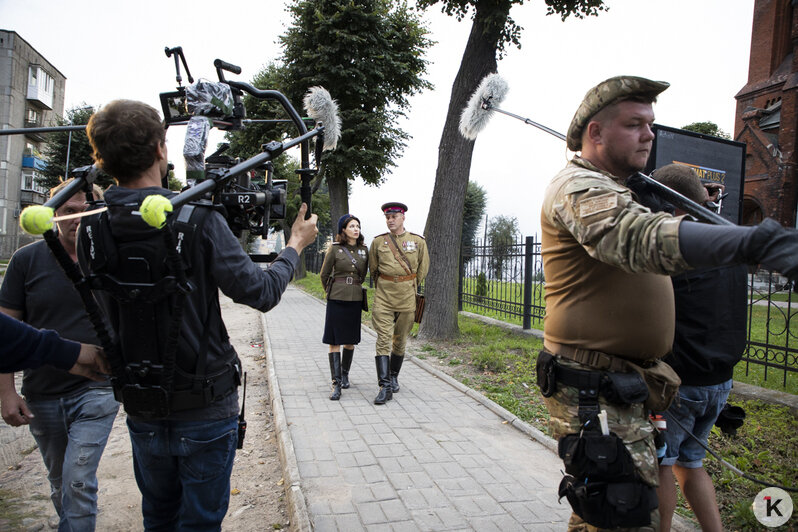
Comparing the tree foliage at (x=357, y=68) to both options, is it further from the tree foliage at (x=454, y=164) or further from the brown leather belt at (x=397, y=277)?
the brown leather belt at (x=397, y=277)

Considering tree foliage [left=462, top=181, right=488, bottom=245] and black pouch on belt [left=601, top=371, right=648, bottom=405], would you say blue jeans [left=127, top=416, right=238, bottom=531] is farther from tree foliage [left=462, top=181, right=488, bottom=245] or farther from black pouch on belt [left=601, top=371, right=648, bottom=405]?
tree foliage [left=462, top=181, right=488, bottom=245]

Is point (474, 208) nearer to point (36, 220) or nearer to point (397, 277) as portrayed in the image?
point (397, 277)

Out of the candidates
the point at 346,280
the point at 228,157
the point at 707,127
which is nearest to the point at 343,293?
the point at 346,280

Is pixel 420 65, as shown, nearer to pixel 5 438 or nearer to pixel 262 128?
pixel 262 128

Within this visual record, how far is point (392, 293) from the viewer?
630 cm

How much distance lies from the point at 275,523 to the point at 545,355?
96.9 inches

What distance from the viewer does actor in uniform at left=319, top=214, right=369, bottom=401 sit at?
6.30 m

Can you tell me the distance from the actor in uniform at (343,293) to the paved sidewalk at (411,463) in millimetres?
458

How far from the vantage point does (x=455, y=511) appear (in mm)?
3408

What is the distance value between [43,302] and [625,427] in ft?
9.36

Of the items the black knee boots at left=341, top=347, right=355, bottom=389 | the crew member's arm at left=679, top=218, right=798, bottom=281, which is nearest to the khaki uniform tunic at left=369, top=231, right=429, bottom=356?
the black knee boots at left=341, top=347, right=355, bottom=389

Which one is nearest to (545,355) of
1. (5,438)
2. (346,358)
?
(346,358)

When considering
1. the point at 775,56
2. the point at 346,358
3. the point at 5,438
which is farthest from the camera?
the point at 775,56

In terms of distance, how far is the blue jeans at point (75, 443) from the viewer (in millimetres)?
2477
